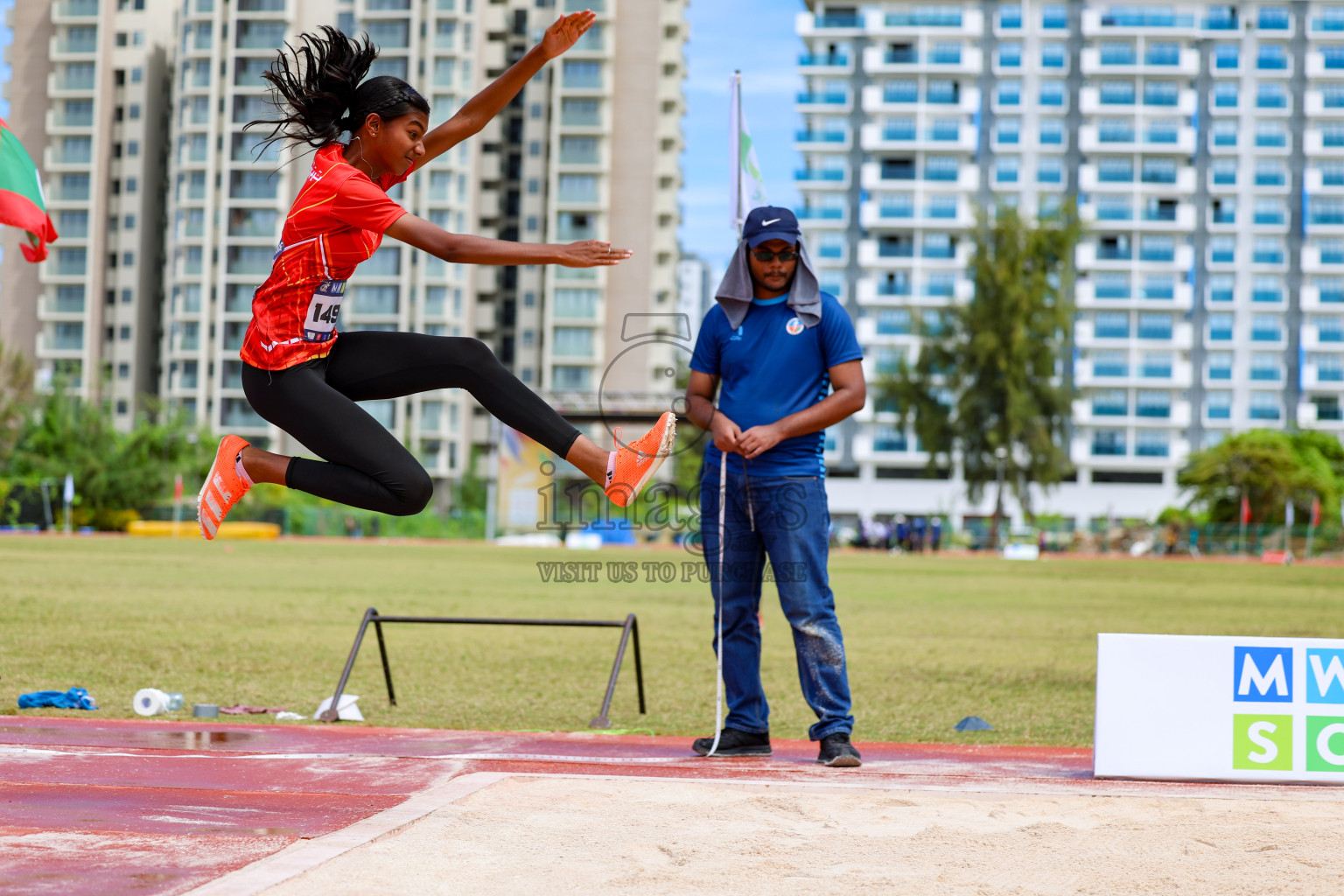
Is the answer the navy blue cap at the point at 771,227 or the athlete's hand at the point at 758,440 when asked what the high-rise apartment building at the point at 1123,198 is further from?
the athlete's hand at the point at 758,440

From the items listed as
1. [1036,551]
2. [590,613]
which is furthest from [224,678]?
[1036,551]

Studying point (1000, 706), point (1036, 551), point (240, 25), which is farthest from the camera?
point (240, 25)

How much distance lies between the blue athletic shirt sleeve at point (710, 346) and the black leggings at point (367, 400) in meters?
1.31

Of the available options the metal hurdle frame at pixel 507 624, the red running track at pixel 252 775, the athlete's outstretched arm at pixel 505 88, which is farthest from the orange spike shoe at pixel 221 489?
the metal hurdle frame at pixel 507 624

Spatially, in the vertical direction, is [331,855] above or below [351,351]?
below

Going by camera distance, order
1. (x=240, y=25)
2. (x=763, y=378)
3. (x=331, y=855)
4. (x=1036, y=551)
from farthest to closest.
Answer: (x=240, y=25) < (x=1036, y=551) < (x=763, y=378) < (x=331, y=855)

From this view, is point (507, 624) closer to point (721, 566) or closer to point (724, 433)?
point (721, 566)

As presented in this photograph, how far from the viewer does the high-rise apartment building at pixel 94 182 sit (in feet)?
270

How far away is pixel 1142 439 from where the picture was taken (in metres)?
85.9

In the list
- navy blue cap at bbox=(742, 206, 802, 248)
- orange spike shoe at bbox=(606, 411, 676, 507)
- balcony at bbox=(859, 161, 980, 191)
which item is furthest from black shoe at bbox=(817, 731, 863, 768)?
balcony at bbox=(859, 161, 980, 191)

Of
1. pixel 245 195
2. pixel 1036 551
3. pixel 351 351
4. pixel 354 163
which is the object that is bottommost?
pixel 1036 551

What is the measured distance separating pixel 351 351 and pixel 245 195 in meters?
79.8

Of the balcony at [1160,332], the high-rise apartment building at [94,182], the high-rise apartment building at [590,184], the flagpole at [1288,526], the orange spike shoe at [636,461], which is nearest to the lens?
the orange spike shoe at [636,461]

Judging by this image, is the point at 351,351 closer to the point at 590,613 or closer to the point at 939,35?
the point at 590,613
